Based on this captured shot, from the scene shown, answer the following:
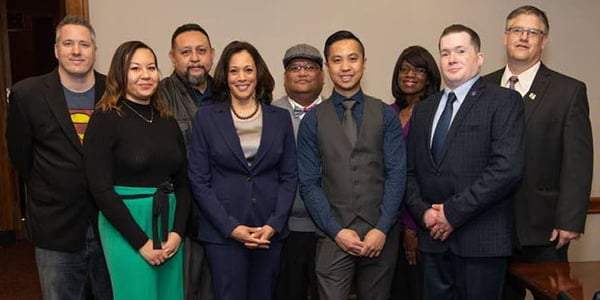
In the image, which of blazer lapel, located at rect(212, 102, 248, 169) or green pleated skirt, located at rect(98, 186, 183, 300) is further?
blazer lapel, located at rect(212, 102, 248, 169)

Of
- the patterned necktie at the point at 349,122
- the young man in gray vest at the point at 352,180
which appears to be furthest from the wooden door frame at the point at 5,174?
the patterned necktie at the point at 349,122

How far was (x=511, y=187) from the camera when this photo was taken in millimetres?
2264

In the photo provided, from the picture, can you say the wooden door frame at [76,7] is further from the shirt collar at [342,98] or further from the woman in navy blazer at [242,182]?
the shirt collar at [342,98]

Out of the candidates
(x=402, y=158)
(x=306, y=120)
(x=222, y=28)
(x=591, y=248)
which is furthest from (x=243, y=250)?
(x=591, y=248)

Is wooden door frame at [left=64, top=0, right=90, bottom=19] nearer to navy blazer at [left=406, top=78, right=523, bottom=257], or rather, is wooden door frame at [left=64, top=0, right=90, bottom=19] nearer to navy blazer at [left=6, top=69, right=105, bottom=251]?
navy blazer at [left=6, top=69, right=105, bottom=251]

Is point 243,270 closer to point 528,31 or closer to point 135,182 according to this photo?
point 135,182

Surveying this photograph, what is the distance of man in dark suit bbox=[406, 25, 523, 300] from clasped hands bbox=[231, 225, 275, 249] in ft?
2.15

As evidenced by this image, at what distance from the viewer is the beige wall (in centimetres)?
350

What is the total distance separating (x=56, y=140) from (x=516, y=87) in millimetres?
2037

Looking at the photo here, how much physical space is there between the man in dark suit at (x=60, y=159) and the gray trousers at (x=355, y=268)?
996mm

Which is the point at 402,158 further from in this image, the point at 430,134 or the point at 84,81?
the point at 84,81

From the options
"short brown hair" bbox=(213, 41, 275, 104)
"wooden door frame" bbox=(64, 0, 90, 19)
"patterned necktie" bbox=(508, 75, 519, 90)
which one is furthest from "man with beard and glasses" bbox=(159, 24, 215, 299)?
"patterned necktie" bbox=(508, 75, 519, 90)

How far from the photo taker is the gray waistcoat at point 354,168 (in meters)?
2.38

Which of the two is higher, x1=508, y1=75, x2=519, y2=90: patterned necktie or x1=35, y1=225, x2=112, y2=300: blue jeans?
x1=508, y1=75, x2=519, y2=90: patterned necktie
